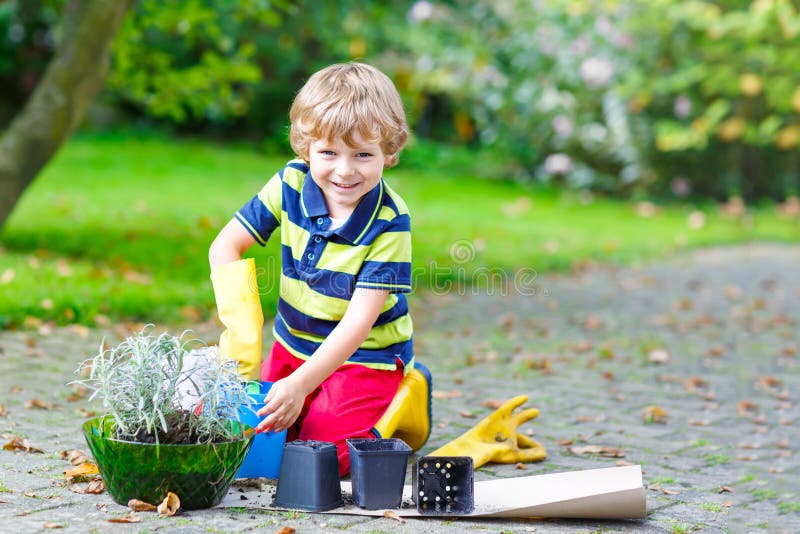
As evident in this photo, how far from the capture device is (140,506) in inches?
96.0

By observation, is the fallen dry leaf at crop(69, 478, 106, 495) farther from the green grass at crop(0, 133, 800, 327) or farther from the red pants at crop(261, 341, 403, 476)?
the green grass at crop(0, 133, 800, 327)

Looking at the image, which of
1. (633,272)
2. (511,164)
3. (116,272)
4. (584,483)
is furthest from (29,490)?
(511,164)

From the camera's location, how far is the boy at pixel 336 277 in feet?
9.15

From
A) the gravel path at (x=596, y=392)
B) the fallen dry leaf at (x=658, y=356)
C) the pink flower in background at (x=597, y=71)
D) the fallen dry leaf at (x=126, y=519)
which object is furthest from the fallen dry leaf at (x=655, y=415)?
the pink flower in background at (x=597, y=71)

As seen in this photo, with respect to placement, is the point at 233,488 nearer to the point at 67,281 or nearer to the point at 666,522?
the point at 666,522

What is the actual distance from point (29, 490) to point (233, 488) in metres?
0.53

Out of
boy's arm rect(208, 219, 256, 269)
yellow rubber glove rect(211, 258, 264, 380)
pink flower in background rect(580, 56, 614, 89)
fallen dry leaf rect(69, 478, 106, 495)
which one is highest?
pink flower in background rect(580, 56, 614, 89)

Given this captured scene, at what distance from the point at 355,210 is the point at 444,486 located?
2.79 ft

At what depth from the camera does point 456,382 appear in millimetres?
4379

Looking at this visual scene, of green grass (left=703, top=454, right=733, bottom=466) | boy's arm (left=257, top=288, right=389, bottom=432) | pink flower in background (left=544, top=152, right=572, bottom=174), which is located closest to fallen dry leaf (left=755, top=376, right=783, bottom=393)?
green grass (left=703, top=454, right=733, bottom=466)

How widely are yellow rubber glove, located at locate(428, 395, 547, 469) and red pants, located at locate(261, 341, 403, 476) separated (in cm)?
26

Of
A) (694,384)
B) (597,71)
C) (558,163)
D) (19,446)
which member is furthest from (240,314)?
(558,163)

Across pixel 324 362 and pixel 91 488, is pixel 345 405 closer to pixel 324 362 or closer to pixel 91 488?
pixel 324 362

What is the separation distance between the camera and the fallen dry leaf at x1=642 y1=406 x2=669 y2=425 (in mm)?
3850
